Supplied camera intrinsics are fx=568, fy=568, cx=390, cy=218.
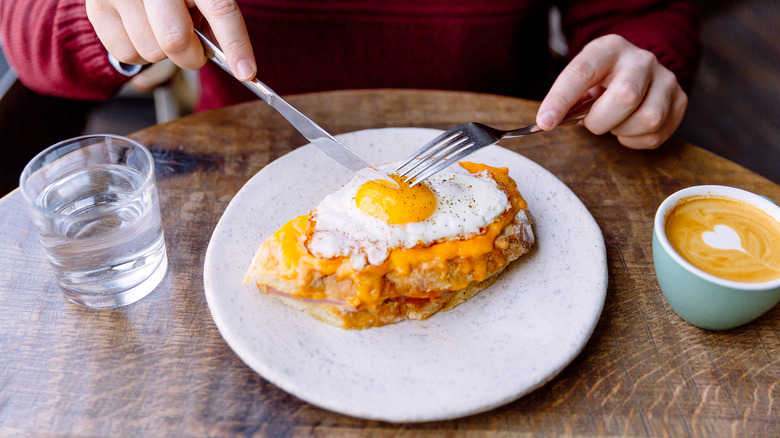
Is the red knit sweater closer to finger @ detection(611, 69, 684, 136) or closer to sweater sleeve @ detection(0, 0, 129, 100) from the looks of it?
sweater sleeve @ detection(0, 0, 129, 100)

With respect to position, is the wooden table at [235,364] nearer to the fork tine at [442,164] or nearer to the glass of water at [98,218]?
the glass of water at [98,218]

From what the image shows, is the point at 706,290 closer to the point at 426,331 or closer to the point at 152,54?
the point at 426,331

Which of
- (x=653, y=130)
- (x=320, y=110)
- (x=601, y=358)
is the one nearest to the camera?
(x=601, y=358)

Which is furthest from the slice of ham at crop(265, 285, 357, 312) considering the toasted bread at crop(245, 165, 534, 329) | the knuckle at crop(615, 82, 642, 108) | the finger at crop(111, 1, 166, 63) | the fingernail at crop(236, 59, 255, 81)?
the knuckle at crop(615, 82, 642, 108)

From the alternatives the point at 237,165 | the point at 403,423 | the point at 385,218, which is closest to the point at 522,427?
the point at 403,423

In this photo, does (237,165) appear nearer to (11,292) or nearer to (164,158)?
(164,158)

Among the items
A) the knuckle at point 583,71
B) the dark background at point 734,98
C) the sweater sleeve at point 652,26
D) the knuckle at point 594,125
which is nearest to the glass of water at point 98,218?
the knuckle at point 583,71

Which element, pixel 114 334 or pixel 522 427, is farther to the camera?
pixel 114 334
